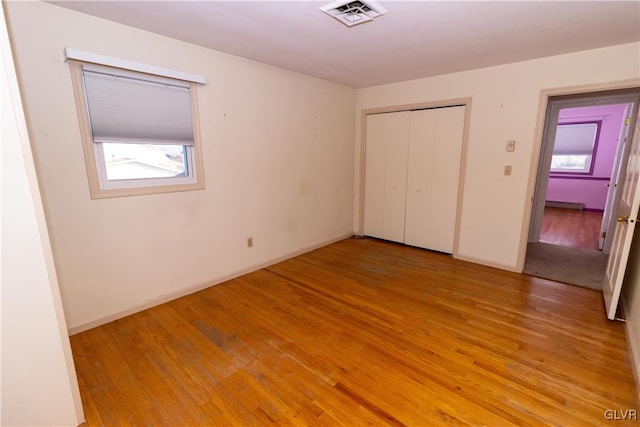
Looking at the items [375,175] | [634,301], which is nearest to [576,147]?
[375,175]

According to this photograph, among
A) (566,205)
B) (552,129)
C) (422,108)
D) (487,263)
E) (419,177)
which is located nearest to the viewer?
(487,263)

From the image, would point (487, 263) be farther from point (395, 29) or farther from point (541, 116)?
point (395, 29)

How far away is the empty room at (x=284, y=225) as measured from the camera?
1579 mm

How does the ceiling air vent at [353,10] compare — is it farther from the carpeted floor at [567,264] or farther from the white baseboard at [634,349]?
the carpeted floor at [567,264]

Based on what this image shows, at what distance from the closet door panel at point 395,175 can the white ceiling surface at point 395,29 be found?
41.8 inches

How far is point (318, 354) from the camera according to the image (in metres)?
2.05

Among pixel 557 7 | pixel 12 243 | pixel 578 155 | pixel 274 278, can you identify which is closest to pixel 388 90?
pixel 557 7

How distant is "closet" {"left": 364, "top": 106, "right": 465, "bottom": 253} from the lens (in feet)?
12.5

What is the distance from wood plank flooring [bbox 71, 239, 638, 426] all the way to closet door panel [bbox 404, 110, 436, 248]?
1210 millimetres

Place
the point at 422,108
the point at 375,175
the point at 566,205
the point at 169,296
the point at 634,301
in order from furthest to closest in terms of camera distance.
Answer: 1. the point at 566,205
2. the point at 375,175
3. the point at 422,108
4. the point at 169,296
5. the point at 634,301

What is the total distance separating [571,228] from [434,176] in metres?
3.65

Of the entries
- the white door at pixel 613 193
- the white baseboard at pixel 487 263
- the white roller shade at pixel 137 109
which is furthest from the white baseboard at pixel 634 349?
the white roller shade at pixel 137 109

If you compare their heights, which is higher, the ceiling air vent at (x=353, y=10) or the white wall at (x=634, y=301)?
the ceiling air vent at (x=353, y=10)

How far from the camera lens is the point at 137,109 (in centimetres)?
238
